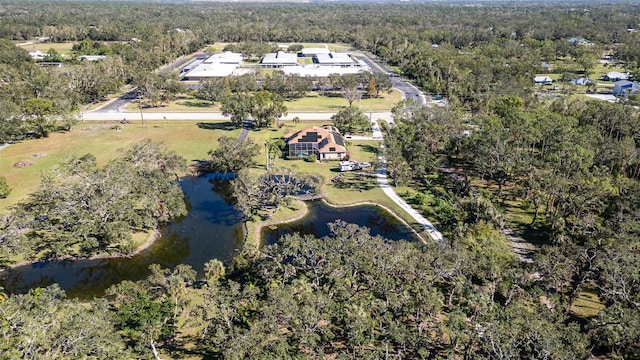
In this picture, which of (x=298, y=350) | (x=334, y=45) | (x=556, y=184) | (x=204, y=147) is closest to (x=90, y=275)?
(x=298, y=350)

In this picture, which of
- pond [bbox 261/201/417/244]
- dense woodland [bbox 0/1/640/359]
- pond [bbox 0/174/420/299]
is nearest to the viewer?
dense woodland [bbox 0/1/640/359]

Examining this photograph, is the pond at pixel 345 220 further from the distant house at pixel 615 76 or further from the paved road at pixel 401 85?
the distant house at pixel 615 76

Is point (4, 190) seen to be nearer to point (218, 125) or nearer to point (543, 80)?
point (218, 125)

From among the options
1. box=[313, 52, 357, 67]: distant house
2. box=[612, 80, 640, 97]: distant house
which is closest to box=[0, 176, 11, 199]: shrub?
box=[313, 52, 357, 67]: distant house

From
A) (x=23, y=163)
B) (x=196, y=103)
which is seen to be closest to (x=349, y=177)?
(x=23, y=163)

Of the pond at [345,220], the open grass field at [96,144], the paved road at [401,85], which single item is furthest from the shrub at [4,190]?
the paved road at [401,85]

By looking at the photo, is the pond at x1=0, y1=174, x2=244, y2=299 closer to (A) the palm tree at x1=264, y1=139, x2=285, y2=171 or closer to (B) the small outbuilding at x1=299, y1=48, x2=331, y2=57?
(A) the palm tree at x1=264, y1=139, x2=285, y2=171

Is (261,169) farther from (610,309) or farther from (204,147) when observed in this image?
(610,309)
